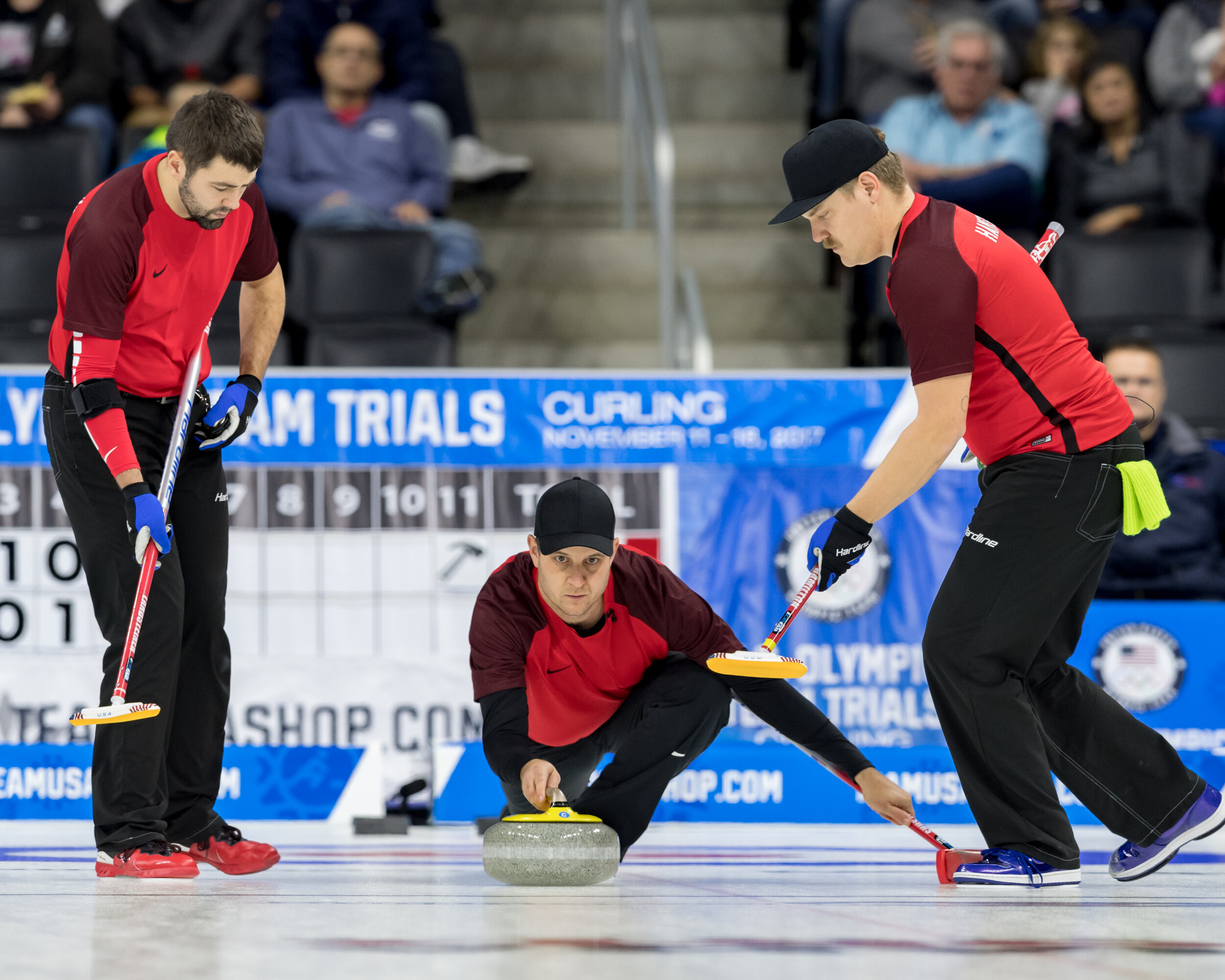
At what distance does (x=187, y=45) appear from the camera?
7520 millimetres

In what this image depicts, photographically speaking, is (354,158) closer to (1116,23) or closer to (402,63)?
(402,63)

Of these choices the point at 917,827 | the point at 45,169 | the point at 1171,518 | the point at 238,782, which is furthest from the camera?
the point at 45,169

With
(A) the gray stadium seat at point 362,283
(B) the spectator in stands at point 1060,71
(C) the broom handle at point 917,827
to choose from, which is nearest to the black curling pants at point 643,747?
(C) the broom handle at point 917,827

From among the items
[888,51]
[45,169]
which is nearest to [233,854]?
[45,169]

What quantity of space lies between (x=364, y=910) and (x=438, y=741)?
2.55 m

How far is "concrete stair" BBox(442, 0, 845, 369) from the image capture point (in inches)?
308

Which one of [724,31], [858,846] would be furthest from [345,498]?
[724,31]

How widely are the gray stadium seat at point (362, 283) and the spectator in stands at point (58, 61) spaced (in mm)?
1381

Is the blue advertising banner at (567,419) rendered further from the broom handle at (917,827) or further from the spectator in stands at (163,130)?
the broom handle at (917,827)

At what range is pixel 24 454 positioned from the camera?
16.8 feet

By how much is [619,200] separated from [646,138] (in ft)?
3.42

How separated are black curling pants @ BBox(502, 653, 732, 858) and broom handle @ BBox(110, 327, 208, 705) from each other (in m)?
0.84

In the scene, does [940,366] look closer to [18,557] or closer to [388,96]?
[18,557]

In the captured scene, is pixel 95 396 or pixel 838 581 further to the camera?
pixel 838 581
